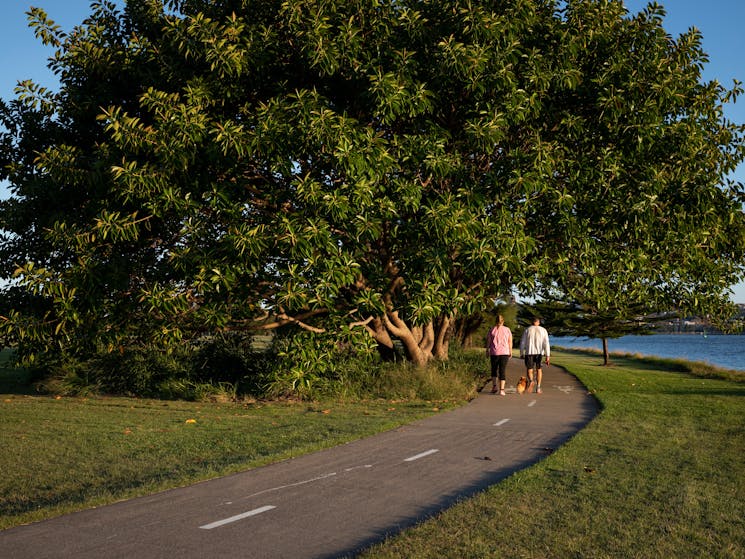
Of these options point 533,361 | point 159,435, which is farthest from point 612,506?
point 533,361

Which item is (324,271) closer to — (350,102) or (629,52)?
(350,102)

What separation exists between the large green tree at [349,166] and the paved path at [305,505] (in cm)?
369

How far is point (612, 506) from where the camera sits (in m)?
6.35

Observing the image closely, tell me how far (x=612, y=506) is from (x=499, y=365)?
34.4ft

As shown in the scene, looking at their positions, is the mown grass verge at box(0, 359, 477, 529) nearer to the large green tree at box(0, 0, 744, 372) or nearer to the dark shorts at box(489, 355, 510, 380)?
the dark shorts at box(489, 355, 510, 380)

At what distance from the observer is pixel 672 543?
5254mm

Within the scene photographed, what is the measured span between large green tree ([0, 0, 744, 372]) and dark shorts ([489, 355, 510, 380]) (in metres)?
2.24

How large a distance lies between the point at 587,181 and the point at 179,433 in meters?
8.95

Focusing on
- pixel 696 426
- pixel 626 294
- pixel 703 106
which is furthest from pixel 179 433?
pixel 703 106

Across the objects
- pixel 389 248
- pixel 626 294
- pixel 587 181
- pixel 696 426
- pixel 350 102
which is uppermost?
pixel 350 102

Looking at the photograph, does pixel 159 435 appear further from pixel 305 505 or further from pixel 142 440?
pixel 305 505

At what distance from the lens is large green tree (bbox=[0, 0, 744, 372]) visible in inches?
479

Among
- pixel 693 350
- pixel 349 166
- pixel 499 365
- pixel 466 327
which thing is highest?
pixel 349 166

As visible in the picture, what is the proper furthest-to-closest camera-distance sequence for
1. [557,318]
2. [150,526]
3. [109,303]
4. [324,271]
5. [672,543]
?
[557,318], [109,303], [324,271], [150,526], [672,543]
